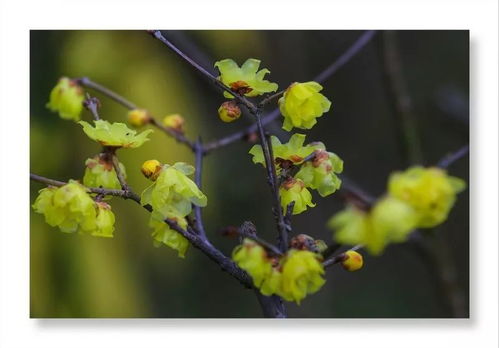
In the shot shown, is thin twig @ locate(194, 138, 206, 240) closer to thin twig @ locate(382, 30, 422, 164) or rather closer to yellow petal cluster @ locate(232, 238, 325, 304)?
yellow petal cluster @ locate(232, 238, 325, 304)

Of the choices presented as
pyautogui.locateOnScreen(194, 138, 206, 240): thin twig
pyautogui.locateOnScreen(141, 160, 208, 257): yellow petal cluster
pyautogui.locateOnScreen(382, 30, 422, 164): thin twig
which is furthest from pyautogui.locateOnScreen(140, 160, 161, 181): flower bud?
pyautogui.locateOnScreen(382, 30, 422, 164): thin twig

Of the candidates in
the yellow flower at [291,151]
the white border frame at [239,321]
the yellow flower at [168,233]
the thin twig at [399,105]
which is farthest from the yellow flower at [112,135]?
the thin twig at [399,105]

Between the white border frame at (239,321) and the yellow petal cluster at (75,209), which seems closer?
the yellow petal cluster at (75,209)

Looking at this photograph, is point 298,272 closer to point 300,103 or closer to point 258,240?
point 258,240

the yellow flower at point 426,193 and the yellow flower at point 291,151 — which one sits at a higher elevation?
the yellow flower at point 291,151

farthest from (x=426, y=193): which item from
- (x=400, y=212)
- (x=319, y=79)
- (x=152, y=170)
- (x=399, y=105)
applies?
(x=399, y=105)

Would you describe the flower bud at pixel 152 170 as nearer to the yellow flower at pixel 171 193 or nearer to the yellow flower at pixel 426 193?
the yellow flower at pixel 171 193
